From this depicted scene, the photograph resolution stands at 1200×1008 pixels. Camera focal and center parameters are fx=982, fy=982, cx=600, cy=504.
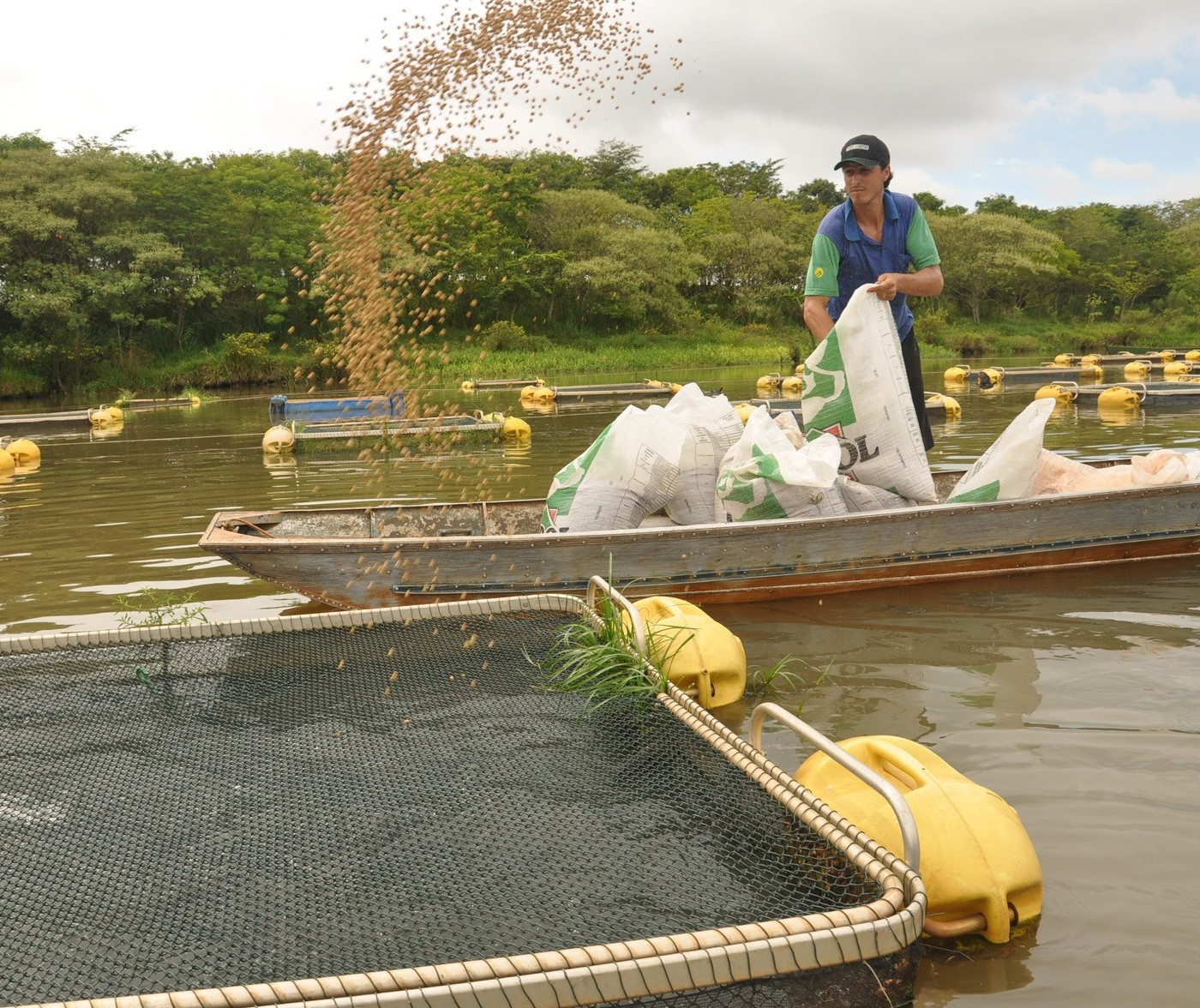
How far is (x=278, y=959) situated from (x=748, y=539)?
2982 millimetres

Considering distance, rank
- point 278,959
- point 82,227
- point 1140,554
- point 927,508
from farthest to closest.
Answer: point 82,227 < point 1140,554 < point 927,508 < point 278,959

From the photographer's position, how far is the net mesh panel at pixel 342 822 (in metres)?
1.80

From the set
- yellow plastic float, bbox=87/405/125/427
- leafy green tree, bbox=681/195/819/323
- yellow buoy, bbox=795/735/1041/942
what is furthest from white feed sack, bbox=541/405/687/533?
leafy green tree, bbox=681/195/819/323

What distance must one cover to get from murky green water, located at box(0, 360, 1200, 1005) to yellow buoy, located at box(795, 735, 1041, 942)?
8 centimetres

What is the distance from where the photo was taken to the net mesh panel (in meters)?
1.80

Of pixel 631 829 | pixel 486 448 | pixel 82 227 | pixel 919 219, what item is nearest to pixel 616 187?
pixel 82 227

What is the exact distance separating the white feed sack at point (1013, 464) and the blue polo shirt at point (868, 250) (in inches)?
27.5

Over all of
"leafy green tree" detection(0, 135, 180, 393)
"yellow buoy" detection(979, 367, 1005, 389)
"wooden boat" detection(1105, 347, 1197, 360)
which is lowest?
"yellow buoy" detection(979, 367, 1005, 389)

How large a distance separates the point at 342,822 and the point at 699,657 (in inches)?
55.2

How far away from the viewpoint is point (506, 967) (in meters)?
1.44

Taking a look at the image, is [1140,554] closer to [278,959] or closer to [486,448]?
[278,959]

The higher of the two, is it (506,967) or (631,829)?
(506,967)

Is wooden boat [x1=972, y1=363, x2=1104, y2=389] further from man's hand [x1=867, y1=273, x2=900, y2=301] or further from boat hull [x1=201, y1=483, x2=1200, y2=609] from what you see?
man's hand [x1=867, y1=273, x2=900, y2=301]

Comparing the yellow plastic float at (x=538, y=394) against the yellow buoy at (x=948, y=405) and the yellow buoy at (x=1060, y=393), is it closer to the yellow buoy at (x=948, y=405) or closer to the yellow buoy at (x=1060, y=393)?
the yellow buoy at (x=948, y=405)
